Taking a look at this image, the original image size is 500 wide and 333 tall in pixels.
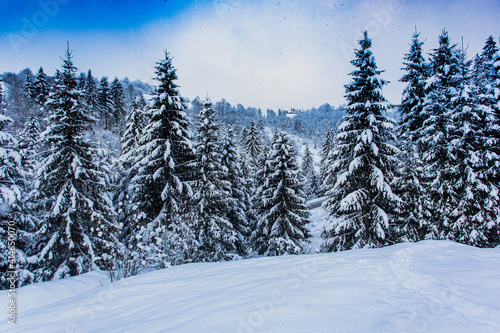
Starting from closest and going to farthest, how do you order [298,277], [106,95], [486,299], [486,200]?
[486,299] < [298,277] < [486,200] < [106,95]

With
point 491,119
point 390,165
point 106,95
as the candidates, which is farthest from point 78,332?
point 106,95

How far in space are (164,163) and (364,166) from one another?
11.3 m

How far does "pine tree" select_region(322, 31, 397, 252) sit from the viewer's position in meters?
12.3

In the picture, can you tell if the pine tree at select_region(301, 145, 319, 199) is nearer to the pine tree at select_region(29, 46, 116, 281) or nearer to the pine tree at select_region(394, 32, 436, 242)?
the pine tree at select_region(394, 32, 436, 242)

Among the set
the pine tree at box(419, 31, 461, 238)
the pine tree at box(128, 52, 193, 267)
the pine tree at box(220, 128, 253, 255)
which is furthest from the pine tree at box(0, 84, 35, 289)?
the pine tree at box(419, 31, 461, 238)

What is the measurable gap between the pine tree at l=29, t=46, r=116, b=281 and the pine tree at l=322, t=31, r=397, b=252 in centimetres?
1244

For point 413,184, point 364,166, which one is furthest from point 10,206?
point 413,184

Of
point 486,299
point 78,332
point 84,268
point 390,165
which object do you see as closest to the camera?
point 486,299

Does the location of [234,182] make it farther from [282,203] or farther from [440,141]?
[440,141]

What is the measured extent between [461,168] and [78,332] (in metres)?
19.6

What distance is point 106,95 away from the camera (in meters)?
65.1

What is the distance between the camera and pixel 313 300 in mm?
2859

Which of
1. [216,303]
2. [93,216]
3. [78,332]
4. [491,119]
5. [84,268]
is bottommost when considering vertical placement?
[84,268]

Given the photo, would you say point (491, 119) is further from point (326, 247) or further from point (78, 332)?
point (78, 332)
